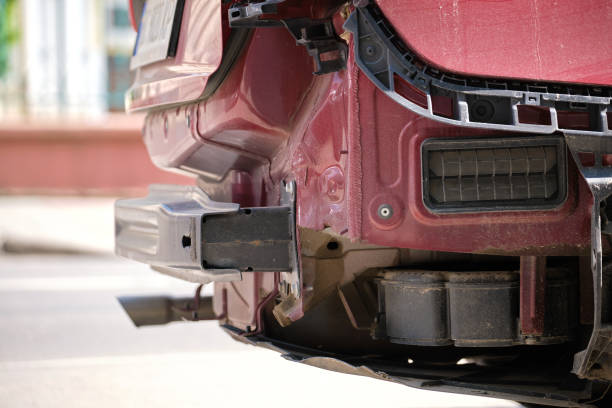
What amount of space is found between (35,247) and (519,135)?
9604mm

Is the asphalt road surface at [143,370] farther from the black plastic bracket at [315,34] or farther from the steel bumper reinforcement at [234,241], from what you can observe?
the black plastic bracket at [315,34]

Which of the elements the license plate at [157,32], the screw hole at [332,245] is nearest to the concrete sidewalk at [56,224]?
the license plate at [157,32]

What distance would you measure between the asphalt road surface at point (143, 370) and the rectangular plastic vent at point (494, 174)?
1699 mm

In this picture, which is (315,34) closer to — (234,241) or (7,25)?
(234,241)

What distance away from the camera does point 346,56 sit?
2.90 metres

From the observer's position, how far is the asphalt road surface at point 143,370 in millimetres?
4363

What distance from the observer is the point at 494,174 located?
2818 millimetres

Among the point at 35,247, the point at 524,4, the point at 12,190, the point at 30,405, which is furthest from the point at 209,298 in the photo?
the point at 12,190

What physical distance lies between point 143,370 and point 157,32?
209 cm

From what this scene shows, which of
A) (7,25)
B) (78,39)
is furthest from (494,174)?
(7,25)

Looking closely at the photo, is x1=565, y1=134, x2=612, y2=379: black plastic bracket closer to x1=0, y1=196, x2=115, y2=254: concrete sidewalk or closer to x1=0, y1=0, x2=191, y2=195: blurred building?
x1=0, y1=196, x2=115, y2=254: concrete sidewalk

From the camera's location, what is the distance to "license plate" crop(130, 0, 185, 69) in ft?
11.7

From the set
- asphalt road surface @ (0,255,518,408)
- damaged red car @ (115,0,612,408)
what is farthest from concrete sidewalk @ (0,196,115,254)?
damaged red car @ (115,0,612,408)

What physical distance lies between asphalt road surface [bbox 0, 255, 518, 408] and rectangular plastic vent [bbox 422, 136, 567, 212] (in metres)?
1.70
